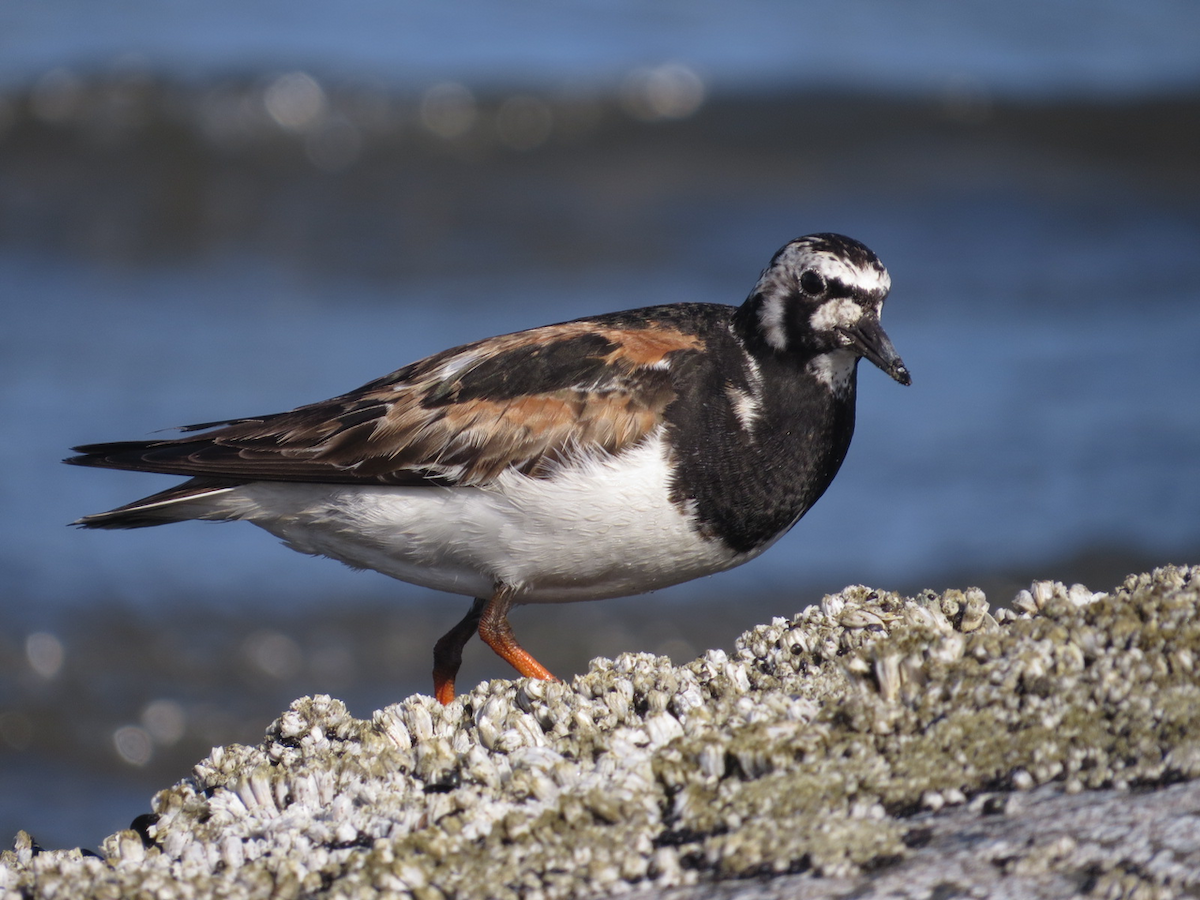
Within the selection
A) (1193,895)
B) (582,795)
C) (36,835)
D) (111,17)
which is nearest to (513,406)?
(582,795)

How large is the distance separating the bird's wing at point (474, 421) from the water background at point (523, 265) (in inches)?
105

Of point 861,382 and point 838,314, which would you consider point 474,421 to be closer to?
point 838,314

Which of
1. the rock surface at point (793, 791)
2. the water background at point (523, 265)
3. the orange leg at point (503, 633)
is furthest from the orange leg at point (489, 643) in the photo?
the water background at point (523, 265)

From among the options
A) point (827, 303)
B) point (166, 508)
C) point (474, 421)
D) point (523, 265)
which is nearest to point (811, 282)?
point (827, 303)

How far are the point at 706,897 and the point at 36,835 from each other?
5.07 metres

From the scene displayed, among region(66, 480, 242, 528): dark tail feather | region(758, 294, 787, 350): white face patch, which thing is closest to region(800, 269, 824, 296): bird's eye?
region(758, 294, 787, 350): white face patch

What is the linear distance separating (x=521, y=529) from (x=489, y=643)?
21.7 inches

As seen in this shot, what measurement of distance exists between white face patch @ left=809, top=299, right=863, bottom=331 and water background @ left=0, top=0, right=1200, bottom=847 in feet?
12.8

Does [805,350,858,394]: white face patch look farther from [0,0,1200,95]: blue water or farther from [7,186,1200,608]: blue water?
[0,0,1200,95]: blue water

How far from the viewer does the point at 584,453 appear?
14.3 feet

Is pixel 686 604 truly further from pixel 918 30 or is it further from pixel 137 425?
pixel 918 30

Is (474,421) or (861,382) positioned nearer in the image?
(474,421)

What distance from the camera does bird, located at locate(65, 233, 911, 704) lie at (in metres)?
4.33

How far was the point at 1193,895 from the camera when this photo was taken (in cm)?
211
